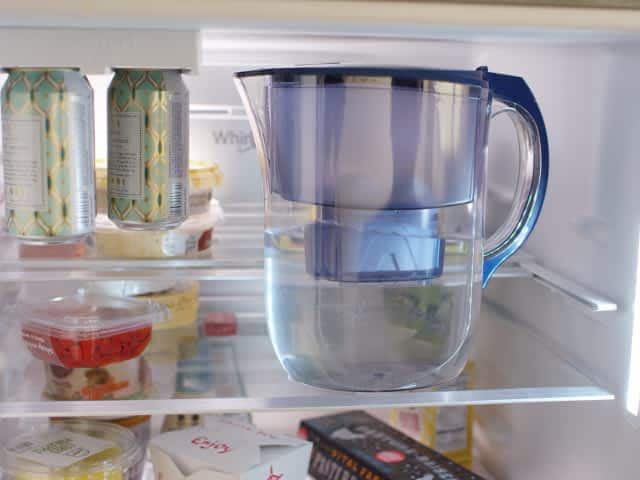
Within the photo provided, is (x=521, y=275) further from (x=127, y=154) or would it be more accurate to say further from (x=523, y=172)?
(x=127, y=154)

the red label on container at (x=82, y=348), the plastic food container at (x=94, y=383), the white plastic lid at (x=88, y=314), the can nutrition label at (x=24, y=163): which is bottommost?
the plastic food container at (x=94, y=383)

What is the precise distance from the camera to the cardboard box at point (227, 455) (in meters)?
1.00

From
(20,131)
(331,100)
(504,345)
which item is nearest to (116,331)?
(20,131)

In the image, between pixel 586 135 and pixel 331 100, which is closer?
pixel 331 100

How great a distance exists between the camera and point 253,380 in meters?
1.10

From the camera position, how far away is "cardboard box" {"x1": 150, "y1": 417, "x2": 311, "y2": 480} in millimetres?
1000

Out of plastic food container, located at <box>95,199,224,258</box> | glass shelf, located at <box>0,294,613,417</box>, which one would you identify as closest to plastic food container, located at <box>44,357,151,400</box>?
glass shelf, located at <box>0,294,613,417</box>

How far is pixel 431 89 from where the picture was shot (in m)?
0.82

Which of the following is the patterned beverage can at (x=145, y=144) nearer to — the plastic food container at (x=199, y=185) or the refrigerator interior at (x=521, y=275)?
the refrigerator interior at (x=521, y=275)

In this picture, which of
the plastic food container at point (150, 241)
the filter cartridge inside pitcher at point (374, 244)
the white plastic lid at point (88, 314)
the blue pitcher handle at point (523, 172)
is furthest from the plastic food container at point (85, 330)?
the blue pitcher handle at point (523, 172)

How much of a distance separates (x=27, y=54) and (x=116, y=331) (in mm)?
397

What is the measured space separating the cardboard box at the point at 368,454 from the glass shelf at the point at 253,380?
0.14 meters

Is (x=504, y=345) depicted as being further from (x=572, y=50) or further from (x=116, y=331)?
(x=116, y=331)

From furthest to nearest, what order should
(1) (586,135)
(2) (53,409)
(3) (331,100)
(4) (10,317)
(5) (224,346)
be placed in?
(5) (224,346)
(4) (10,317)
(1) (586,135)
(2) (53,409)
(3) (331,100)
